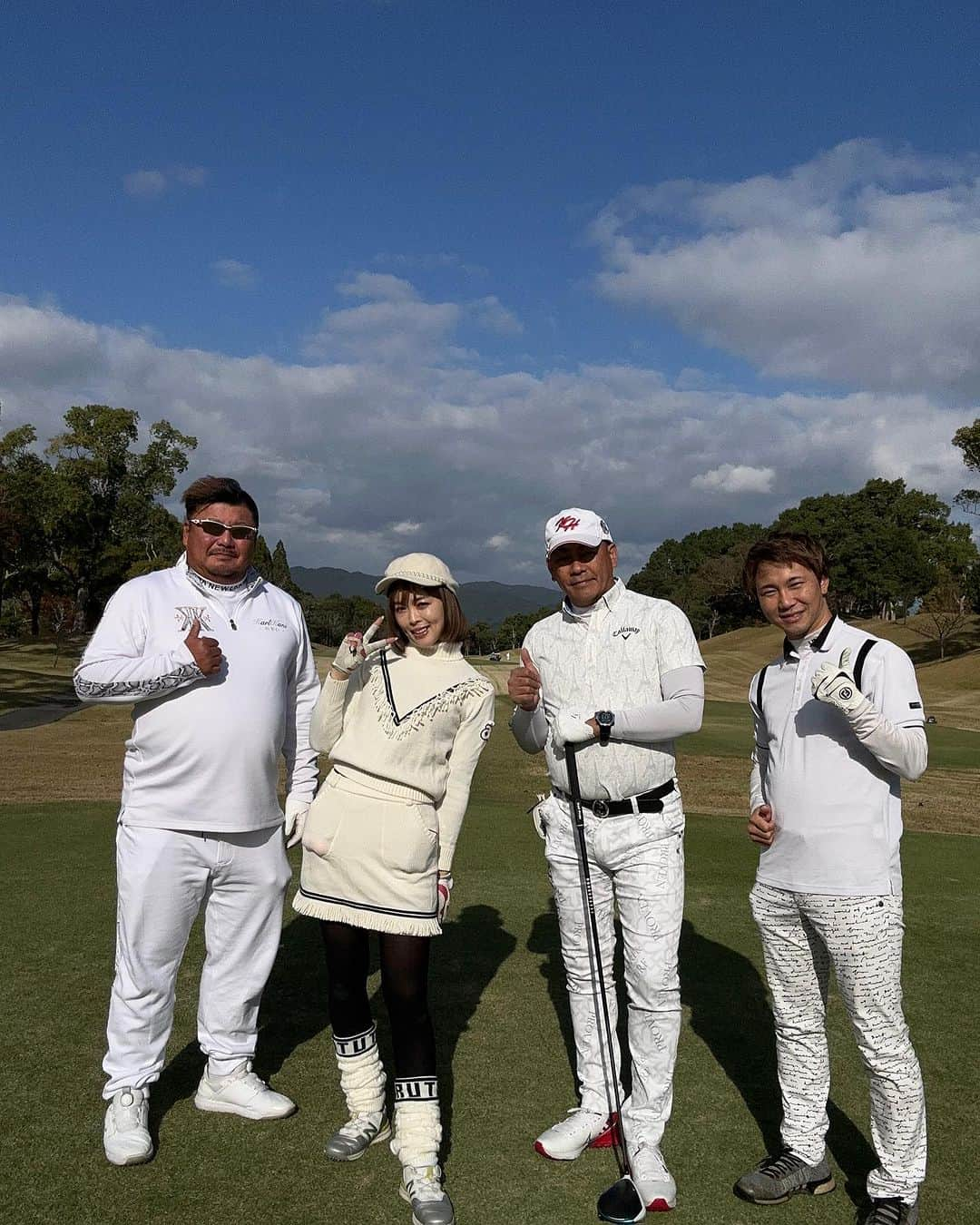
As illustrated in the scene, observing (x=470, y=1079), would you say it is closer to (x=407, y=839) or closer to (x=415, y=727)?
(x=407, y=839)

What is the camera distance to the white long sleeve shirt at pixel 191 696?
11.7ft

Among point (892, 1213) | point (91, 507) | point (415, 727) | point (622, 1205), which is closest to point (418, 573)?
point (415, 727)

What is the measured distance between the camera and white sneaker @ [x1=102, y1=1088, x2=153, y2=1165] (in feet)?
10.9

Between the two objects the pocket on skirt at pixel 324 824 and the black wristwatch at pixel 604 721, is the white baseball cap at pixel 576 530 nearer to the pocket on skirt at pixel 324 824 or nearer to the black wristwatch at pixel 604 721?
the black wristwatch at pixel 604 721

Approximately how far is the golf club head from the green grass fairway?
87 millimetres

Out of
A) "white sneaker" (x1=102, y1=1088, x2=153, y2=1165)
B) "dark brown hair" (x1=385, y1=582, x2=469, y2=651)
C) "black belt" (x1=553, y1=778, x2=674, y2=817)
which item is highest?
"dark brown hair" (x1=385, y1=582, x2=469, y2=651)

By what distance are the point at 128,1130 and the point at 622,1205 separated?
5.72 feet

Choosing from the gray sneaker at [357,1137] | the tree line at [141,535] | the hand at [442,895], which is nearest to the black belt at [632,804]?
the hand at [442,895]

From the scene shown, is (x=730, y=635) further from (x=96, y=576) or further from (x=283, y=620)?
(x=283, y=620)

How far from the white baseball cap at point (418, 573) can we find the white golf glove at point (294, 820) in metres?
1.07

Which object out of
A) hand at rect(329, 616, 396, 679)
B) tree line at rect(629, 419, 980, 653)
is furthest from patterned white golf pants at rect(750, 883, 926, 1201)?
tree line at rect(629, 419, 980, 653)

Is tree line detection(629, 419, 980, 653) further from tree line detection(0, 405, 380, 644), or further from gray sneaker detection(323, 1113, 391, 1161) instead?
gray sneaker detection(323, 1113, 391, 1161)

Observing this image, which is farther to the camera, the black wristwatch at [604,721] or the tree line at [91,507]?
the tree line at [91,507]

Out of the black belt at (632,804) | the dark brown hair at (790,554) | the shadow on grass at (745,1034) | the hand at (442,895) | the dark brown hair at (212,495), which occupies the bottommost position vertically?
the shadow on grass at (745,1034)
